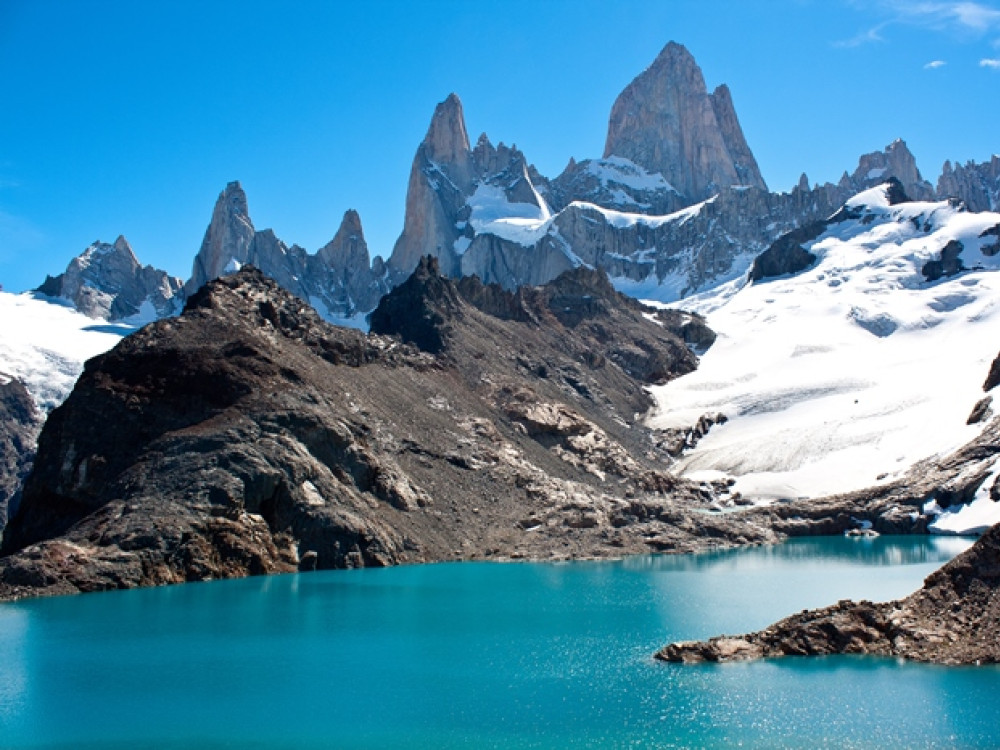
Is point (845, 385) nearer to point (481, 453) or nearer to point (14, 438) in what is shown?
point (481, 453)

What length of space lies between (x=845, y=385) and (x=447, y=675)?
119857 mm

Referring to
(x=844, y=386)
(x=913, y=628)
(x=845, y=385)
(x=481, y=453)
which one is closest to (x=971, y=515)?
(x=481, y=453)

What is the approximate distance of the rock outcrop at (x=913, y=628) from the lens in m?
36.7

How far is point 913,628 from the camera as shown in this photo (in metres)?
38.2

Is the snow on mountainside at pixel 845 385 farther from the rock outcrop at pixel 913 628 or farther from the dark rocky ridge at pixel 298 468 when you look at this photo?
the rock outcrop at pixel 913 628

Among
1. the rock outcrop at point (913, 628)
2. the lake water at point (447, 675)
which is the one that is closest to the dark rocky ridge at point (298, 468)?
the lake water at point (447, 675)

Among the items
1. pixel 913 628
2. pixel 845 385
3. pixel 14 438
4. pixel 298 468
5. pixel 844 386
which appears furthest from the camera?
pixel 14 438

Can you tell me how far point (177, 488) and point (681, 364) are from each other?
117198 mm

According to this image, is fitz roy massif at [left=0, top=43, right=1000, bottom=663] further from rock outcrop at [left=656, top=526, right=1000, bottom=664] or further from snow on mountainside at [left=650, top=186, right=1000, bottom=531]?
snow on mountainside at [left=650, top=186, right=1000, bottom=531]

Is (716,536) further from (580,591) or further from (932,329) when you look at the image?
(932,329)

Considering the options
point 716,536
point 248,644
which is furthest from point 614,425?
point 248,644

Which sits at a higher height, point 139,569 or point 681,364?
point 681,364

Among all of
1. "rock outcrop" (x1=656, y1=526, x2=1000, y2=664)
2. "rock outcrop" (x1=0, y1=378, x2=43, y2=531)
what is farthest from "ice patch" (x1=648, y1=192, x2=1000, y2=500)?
"rock outcrop" (x1=0, y1=378, x2=43, y2=531)

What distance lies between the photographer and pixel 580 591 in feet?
203
